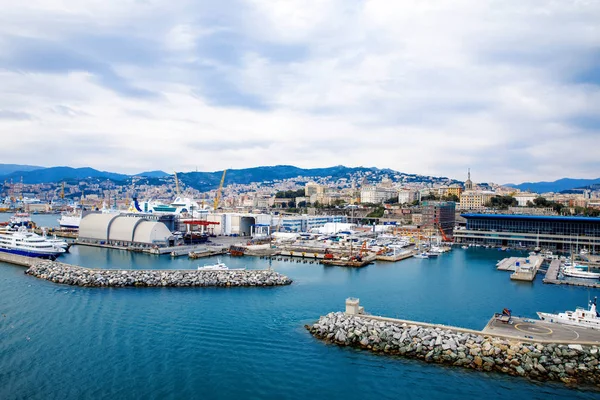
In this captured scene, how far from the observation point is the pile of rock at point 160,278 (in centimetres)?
1318

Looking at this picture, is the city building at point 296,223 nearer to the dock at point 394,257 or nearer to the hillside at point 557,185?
the dock at point 394,257

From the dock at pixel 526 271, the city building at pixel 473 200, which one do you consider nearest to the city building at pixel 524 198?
the city building at pixel 473 200

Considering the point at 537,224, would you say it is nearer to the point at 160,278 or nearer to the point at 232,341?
the point at 160,278

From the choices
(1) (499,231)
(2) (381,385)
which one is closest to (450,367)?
(2) (381,385)

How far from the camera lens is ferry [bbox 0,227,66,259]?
1789 centimetres

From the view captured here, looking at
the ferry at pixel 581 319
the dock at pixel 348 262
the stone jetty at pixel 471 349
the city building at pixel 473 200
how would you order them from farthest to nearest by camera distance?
the city building at pixel 473 200 → the dock at pixel 348 262 → the ferry at pixel 581 319 → the stone jetty at pixel 471 349

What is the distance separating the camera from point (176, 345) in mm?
8258

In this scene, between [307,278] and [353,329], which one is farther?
[307,278]

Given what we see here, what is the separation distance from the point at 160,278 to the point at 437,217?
21.9 m

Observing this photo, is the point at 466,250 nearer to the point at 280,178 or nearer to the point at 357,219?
the point at 357,219

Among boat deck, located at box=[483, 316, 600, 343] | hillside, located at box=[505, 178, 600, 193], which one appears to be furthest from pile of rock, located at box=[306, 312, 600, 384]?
hillside, located at box=[505, 178, 600, 193]

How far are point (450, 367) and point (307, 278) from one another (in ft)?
26.6

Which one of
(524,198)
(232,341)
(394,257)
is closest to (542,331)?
(232,341)

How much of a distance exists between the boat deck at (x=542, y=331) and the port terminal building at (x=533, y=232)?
17138 millimetres
